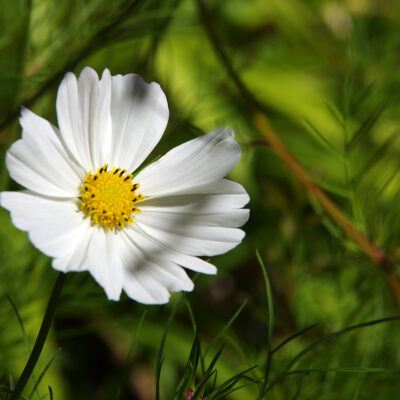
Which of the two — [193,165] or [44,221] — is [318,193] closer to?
[193,165]

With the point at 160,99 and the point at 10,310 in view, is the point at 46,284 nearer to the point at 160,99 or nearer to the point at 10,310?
the point at 10,310

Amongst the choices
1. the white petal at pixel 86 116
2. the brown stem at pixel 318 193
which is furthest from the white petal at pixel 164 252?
the brown stem at pixel 318 193

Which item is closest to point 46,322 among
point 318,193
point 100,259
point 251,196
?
point 100,259

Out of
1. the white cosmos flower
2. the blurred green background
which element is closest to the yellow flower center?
the white cosmos flower

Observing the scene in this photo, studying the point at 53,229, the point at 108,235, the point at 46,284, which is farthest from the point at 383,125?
the point at 53,229

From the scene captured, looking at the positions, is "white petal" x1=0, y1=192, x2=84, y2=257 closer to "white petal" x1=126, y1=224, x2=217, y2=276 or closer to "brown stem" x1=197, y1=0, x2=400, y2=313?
"white petal" x1=126, y1=224, x2=217, y2=276

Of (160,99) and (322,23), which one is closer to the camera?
(160,99)
